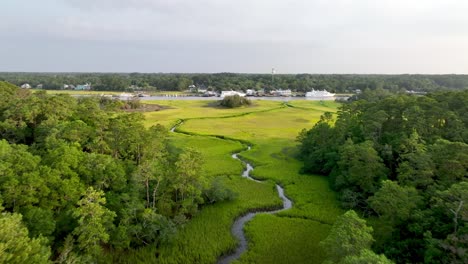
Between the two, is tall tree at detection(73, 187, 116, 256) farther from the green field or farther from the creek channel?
the creek channel

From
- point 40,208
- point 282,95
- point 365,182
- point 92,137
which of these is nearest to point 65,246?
point 40,208

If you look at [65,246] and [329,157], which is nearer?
[65,246]

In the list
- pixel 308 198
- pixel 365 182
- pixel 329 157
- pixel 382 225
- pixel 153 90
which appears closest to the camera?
pixel 382 225

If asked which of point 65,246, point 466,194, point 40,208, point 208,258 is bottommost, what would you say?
point 208,258

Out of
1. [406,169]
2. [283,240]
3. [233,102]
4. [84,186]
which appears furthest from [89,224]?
[233,102]

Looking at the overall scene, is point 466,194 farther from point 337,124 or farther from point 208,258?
point 337,124

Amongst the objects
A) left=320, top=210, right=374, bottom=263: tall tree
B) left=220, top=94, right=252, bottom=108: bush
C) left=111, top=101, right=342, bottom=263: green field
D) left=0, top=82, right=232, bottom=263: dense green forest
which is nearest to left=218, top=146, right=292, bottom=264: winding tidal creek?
left=111, top=101, right=342, bottom=263: green field

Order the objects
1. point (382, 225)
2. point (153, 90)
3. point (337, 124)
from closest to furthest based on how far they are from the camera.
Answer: point (382, 225) → point (337, 124) → point (153, 90)
